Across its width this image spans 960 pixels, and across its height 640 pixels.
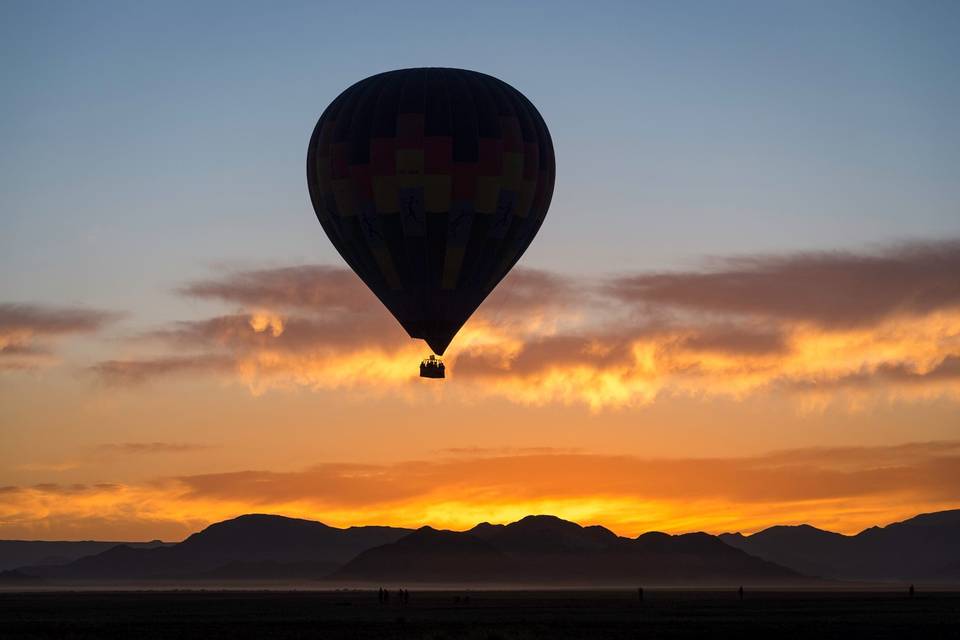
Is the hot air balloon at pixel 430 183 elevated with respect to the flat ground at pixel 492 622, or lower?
elevated

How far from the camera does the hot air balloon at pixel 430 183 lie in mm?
76438

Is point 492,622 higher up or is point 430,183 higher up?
point 430,183

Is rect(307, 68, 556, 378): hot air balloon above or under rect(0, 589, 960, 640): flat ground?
above

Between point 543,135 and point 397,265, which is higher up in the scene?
point 543,135

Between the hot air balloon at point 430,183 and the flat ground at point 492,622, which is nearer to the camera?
the flat ground at point 492,622

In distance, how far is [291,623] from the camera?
261 ft

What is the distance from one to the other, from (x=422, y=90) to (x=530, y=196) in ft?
25.0

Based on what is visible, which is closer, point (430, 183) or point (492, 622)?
point (430, 183)

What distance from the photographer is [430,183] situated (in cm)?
7662

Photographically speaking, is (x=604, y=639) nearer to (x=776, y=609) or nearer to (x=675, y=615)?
(x=675, y=615)

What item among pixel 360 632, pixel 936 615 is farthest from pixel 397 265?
pixel 936 615

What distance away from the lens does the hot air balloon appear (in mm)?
76438

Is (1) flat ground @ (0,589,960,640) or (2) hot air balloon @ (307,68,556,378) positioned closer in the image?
(1) flat ground @ (0,589,960,640)

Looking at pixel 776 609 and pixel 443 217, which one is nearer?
pixel 443 217
